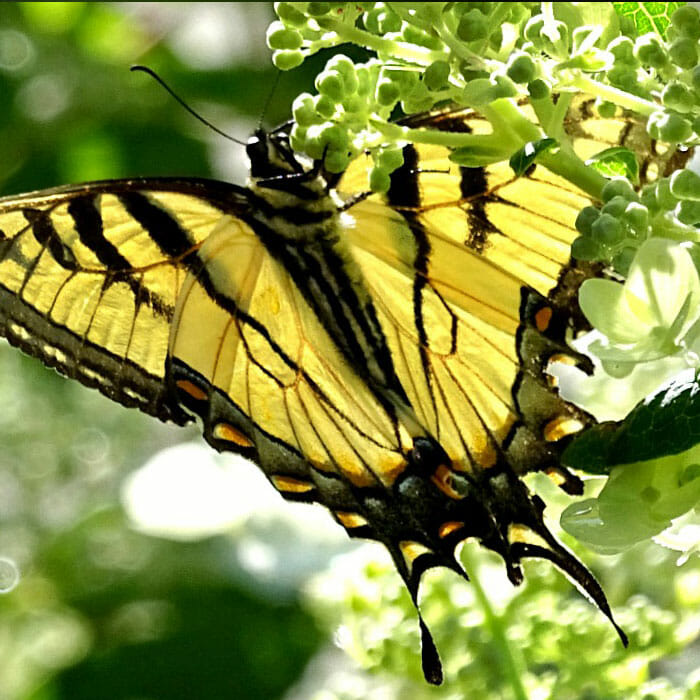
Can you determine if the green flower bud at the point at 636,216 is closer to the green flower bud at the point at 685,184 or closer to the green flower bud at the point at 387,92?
the green flower bud at the point at 685,184

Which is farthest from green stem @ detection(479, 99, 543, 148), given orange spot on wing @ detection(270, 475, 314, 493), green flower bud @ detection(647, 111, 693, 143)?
orange spot on wing @ detection(270, 475, 314, 493)

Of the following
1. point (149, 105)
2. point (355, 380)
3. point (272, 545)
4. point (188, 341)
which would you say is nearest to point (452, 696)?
point (355, 380)

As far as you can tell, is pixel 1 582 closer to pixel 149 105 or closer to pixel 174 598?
pixel 174 598

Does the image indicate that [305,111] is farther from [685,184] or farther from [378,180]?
[685,184]

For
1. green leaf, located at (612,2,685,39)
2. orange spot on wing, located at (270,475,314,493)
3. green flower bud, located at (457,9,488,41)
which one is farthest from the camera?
orange spot on wing, located at (270,475,314,493)

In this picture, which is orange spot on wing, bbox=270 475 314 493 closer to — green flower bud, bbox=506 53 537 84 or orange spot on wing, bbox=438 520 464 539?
orange spot on wing, bbox=438 520 464 539

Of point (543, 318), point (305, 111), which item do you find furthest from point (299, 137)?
point (543, 318)

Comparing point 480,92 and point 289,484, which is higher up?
point 289,484
